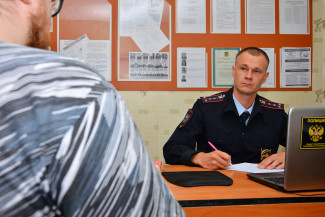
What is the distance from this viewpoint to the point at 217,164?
1.39 meters

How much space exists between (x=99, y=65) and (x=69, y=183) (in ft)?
7.10

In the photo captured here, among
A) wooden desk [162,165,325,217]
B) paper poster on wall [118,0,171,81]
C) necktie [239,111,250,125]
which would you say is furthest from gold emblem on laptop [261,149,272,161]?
paper poster on wall [118,0,171,81]

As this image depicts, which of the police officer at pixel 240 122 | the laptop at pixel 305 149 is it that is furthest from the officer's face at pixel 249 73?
the laptop at pixel 305 149

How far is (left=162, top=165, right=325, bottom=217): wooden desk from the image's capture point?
90 centimetres

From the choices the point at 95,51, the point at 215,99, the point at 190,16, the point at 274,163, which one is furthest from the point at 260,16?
the point at 274,163

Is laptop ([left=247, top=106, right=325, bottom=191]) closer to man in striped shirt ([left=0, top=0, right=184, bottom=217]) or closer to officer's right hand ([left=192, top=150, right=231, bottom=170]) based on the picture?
officer's right hand ([left=192, top=150, right=231, bottom=170])

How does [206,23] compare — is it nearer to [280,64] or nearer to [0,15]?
[280,64]

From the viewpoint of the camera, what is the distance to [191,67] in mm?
2447

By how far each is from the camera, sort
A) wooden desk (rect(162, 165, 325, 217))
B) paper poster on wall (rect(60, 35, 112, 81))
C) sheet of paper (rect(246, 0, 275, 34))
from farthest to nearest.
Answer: sheet of paper (rect(246, 0, 275, 34)) → paper poster on wall (rect(60, 35, 112, 81)) → wooden desk (rect(162, 165, 325, 217))

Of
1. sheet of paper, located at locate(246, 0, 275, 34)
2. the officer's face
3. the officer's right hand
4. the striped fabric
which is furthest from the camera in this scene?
sheet of paper, located at locate(246, 0, 275, 34)

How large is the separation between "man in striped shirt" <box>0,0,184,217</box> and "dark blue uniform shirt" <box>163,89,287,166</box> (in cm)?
144

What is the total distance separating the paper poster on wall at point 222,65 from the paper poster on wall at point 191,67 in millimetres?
93

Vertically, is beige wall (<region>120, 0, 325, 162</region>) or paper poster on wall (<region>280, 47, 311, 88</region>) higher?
paper poster on wall (<region>280, 47, 311, 88</region>)

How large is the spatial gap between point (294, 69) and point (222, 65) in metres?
0.66
